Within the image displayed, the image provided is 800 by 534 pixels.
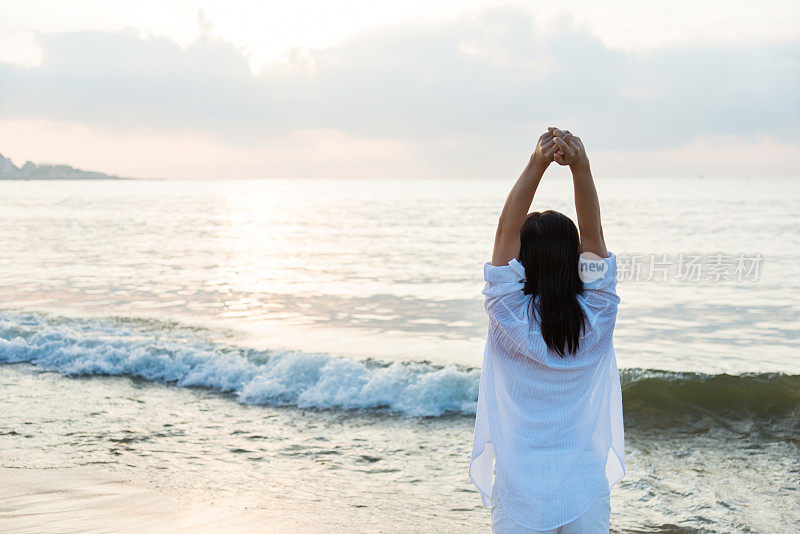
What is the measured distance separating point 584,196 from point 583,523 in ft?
3.25

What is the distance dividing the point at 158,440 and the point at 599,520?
5662 mm

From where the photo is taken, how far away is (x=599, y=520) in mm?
2240

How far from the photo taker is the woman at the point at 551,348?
217 centimetres

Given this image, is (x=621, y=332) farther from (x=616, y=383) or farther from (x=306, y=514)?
(x=616, y=383)

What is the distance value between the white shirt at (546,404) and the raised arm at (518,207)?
4 cm

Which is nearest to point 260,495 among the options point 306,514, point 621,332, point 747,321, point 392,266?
point 306,514

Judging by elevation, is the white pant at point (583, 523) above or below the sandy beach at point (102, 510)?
above

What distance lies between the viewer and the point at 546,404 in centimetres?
223

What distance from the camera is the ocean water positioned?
5.78 m

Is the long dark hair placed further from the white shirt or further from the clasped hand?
the clasped hand
